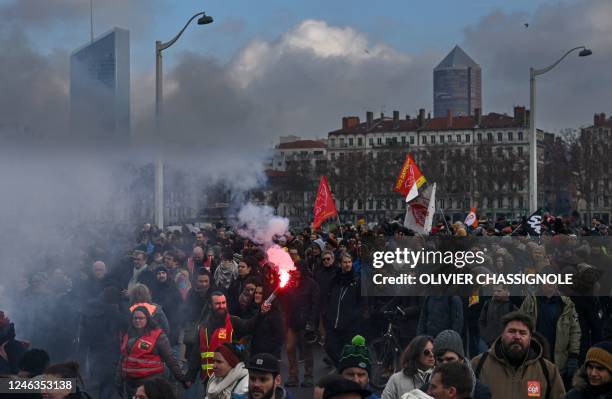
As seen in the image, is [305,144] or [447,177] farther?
[305,144]

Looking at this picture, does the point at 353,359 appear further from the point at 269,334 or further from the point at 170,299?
the point at 170,299

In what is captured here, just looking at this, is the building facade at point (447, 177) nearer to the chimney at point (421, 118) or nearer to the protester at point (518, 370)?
the chimney at point (421, 118)

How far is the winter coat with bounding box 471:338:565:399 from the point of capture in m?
6.84

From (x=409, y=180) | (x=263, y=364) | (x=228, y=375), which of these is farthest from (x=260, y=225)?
(x=263, y=364)

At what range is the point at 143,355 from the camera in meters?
8.55

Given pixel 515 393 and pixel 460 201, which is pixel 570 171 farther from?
pixel 515 393

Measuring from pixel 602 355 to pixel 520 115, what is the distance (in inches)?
5435

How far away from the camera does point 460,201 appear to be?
11738 centimetres

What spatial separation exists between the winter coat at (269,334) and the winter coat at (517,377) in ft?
11.9

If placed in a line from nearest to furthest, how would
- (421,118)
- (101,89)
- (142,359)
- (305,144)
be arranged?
(142,359), (101,89), (421,118), (305,144)

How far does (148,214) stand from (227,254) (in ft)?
71.8

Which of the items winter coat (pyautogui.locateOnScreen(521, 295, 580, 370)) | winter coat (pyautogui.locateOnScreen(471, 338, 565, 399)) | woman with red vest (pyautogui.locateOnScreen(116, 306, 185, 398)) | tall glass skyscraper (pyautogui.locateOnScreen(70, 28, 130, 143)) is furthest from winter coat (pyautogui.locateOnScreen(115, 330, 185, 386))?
tall glass skyscraper (pyautogui.locateOnScreen(70, 28, 130, 143))

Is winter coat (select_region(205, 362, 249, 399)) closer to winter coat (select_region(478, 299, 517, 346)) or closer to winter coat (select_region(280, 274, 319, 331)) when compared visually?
winter coat (select_region(478, 299, 517, 346))

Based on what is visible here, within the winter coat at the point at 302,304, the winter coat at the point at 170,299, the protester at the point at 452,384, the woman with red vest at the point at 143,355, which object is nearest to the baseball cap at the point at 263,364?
the protester at the point at 452,384
